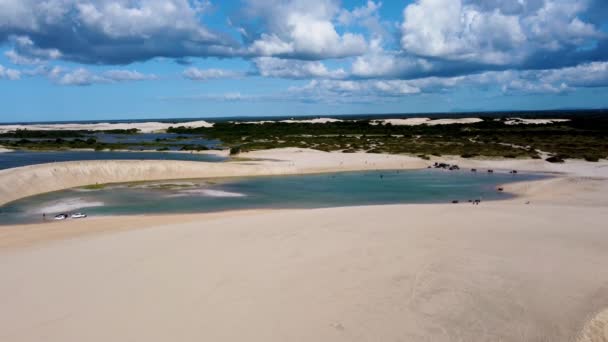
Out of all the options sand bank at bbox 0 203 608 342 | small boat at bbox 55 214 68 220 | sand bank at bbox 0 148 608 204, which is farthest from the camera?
sand bank at bbox 0 148 608 204

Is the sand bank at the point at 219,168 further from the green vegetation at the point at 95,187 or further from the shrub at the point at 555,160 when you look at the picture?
the shrub at the point at 555,160

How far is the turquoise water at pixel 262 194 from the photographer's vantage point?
27.2 meters

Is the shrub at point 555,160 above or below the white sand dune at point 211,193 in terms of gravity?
above

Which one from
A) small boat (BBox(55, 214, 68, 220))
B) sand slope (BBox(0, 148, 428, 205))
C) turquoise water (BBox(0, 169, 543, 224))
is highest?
sand slope (BBox(0, 148, 428, 205))

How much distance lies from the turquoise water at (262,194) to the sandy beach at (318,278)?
6.25 meters

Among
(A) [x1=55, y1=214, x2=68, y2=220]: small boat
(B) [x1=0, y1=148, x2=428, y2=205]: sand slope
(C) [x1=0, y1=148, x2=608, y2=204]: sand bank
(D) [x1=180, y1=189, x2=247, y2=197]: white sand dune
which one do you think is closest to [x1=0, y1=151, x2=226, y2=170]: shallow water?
(C) [x1=0, y1=148, x2=608, y2=204]: sand bank

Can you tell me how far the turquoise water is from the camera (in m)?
27.2

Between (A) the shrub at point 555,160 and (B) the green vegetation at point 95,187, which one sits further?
(A) the shrub at point 555,160

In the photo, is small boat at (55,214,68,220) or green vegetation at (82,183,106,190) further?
green vegetation at (82,183,106,190)

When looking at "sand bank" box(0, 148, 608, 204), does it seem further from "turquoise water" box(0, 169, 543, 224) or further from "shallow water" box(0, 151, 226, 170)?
"shallow water" box(0, 151, 226, 170)

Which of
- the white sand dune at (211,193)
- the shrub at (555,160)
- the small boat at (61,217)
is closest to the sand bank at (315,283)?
the small boat at (61,217)

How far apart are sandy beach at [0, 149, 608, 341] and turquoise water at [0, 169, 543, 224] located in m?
6.25

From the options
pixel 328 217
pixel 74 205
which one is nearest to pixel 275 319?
pixel 328 217

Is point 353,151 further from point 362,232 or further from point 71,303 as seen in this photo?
point 71,303
